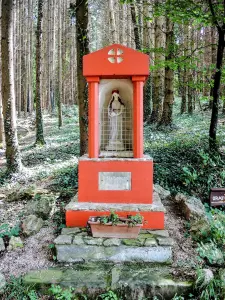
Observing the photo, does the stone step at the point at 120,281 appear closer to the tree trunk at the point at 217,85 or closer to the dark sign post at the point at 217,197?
the dark sign post at the point at 217,197

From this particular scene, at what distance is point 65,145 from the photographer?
12.0 meters

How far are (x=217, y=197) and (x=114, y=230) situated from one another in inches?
98.8

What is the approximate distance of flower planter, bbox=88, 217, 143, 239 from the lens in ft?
13.4

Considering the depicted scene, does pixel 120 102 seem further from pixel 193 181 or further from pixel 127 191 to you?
pixel 193 181

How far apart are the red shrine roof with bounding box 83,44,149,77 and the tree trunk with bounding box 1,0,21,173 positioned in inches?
142

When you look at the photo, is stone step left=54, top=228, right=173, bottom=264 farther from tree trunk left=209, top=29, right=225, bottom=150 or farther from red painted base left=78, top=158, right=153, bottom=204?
tree trunk left=209, top=29, right=225, bottom=150

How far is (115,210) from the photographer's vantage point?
14.2 feet

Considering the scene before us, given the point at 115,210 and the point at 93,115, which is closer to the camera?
the point at 115,210

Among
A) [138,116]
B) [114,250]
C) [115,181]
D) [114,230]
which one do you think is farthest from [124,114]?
[114,250]

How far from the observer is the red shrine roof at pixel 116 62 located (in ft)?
14.4

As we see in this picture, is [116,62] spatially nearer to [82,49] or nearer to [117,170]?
[117,170]

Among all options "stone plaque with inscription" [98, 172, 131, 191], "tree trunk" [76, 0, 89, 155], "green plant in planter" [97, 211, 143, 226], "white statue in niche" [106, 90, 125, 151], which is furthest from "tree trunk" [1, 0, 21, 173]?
"green plant in planter" [97, 211, 143, 226]

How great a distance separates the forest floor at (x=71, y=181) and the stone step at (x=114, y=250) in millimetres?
220

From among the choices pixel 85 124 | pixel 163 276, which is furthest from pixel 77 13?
pixel 163 276
